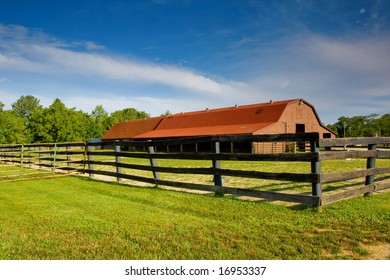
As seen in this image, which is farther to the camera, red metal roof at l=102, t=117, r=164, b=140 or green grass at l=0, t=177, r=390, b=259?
red metal roof at l=102, t=117, r=164, b=140

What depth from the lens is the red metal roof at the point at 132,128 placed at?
54219mm

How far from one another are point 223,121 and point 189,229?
37262mm

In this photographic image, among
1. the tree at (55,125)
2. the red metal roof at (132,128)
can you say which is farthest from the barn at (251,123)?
the tree at (55,125)

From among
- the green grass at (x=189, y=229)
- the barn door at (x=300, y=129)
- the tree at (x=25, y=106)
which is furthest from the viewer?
the tree at (x=25, y=106)

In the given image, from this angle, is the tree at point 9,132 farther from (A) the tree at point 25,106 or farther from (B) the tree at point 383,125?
(B) the tree at point 383,125

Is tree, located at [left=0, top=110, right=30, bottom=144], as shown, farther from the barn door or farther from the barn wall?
the barn door

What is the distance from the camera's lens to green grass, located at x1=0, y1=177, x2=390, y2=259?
13.2ft

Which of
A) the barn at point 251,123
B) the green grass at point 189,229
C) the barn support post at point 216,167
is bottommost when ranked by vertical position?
the green grass at point 189,229

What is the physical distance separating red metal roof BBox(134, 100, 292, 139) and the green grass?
25482mm

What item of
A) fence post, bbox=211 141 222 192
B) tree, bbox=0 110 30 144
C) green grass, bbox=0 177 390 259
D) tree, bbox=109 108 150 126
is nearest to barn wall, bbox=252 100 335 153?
fence post, bbox=211 141 222 192

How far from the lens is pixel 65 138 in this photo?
219 feet

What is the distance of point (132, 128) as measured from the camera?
5838 cm

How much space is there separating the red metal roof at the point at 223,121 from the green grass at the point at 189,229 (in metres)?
25.5
